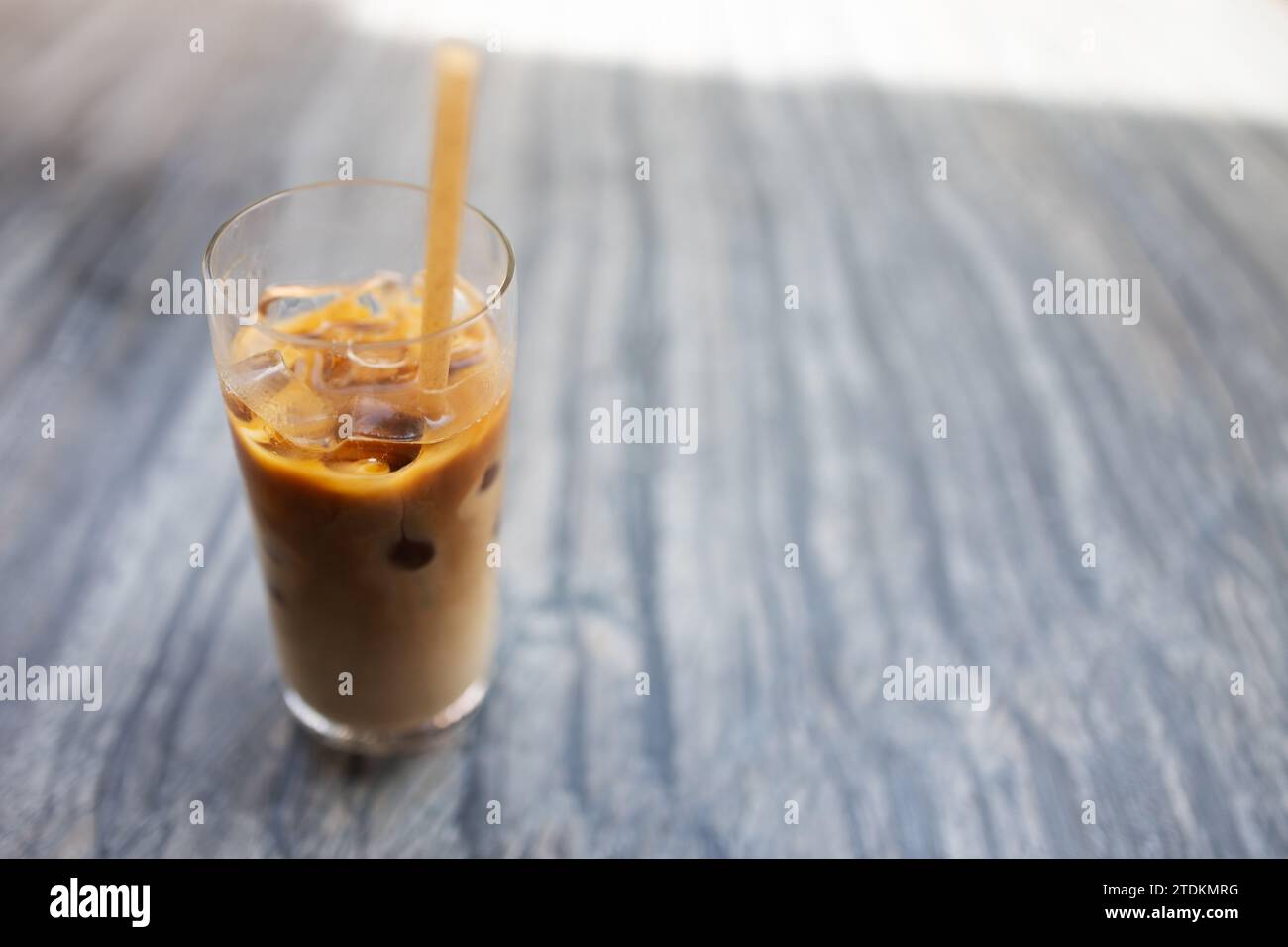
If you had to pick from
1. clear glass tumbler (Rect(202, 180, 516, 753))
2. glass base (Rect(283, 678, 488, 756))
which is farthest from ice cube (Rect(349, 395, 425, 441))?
glass base (Rect(283, 678, 488, 756))

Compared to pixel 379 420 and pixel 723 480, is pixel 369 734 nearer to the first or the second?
pixel 379 420

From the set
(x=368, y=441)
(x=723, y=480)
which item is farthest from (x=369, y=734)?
(x=723, y=480)

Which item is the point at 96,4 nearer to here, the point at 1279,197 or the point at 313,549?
the point at 313,549

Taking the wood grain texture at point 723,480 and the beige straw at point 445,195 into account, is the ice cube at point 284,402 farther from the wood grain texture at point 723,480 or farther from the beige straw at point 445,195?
the wood grain texture at point 723,480

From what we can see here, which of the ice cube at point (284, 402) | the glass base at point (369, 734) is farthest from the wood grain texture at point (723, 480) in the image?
the ice cube at point (284, 402)

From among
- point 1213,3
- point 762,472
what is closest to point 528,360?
point 762,472

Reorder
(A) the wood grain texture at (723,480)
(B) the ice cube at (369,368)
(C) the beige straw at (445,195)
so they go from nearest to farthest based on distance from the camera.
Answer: (C) the beige straw at (445,195), (B) the ice cube at (369,368), (A) the wood grain texture at (723,480)
